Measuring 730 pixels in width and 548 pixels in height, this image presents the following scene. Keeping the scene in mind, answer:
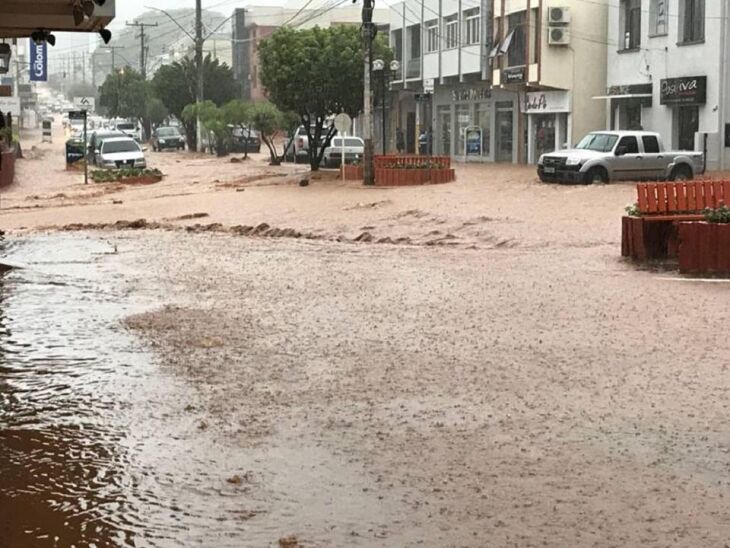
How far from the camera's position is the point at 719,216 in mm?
14930

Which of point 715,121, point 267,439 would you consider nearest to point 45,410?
point 267,439

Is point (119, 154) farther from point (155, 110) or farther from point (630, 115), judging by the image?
point (155, 110)

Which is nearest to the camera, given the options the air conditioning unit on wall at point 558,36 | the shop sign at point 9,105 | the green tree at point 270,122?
the air conditioning unit on wall at point 558,36

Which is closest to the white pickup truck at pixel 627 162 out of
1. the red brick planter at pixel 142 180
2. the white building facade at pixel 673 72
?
the white building facade at pixel 673 72

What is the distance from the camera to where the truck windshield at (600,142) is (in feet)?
109

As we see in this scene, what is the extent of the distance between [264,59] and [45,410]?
3753 cm

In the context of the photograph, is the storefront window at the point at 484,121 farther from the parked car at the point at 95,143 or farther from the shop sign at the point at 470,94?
the parked car at the point at 95,143

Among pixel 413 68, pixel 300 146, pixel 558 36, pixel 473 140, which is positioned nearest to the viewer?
pixel 558 36

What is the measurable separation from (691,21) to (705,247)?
25524 millimetres

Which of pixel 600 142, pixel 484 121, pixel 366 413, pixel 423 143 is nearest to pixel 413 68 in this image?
pixel 423 143

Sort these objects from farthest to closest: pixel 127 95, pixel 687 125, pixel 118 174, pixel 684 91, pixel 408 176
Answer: pixel 127 95 < pixel 118 174 < pixel 687 125 < pixel 684 91 < pixel 408 176

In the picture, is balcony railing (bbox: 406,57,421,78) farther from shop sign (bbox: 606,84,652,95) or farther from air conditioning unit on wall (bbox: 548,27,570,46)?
shop sign (bbox: 606,84,652,95)

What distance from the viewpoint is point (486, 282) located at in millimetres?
14773

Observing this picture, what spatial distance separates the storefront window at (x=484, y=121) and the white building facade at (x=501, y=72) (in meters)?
0.05
